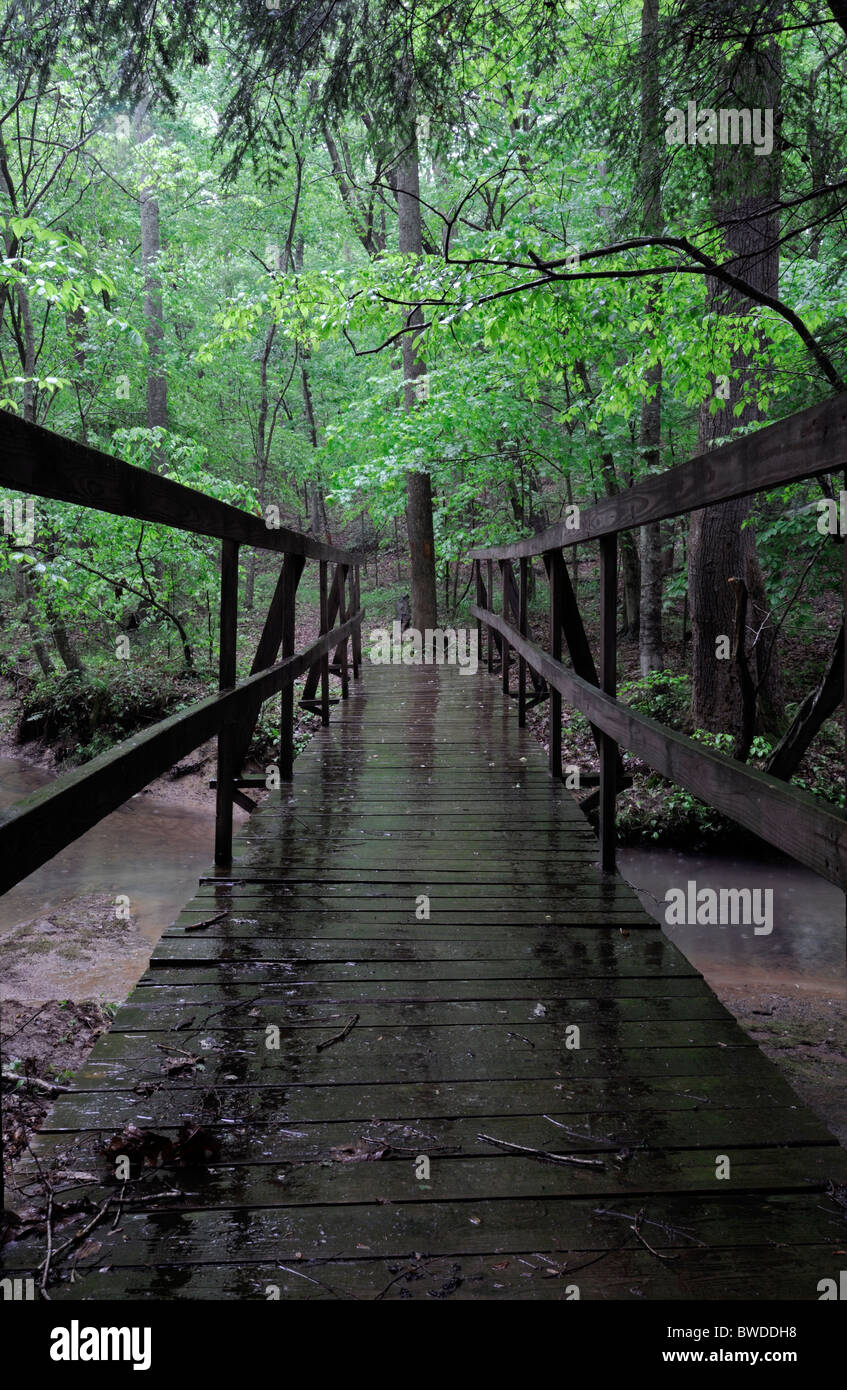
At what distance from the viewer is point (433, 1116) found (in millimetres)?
2090

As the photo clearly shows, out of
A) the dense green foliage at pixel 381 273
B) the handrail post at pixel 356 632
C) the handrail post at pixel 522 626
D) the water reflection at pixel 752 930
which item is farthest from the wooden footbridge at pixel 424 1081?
the handrail post at pixel 356 632

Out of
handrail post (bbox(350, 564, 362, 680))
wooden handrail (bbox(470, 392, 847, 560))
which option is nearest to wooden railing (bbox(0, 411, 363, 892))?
wooden handrail (bbox(470, 392, 847, 560))

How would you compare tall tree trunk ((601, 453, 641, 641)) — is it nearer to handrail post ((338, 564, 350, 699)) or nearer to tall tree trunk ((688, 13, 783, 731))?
tall tree trunk ((688, 13, 783, 731))

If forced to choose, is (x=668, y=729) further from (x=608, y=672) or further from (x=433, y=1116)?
(x=433, y=1116)

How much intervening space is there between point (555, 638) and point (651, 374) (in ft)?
24.5

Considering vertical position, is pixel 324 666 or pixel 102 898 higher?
pixel 324 666

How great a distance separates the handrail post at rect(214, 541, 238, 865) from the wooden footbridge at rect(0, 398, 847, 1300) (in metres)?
0.02

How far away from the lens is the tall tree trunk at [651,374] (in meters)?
5.55

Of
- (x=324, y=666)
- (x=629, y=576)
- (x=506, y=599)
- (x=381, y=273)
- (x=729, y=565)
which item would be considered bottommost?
(x=324, y=666)

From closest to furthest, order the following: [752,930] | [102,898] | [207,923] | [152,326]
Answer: [207,923] < [752,930] < [102,898] < [152,326]

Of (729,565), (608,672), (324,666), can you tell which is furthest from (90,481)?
(729,565)
